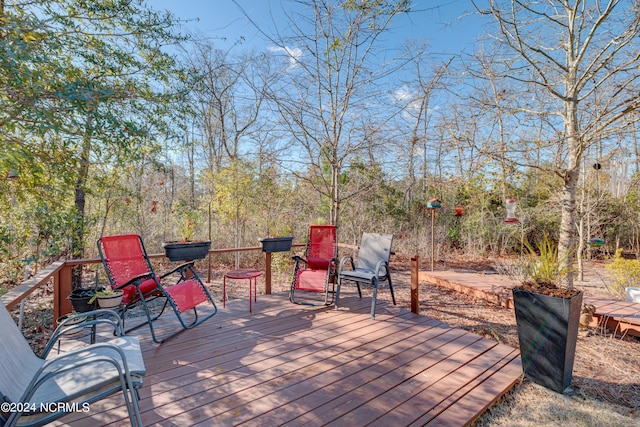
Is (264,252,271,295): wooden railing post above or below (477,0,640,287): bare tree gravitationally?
below

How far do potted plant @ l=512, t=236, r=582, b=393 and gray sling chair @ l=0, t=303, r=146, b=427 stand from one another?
8.82 ft

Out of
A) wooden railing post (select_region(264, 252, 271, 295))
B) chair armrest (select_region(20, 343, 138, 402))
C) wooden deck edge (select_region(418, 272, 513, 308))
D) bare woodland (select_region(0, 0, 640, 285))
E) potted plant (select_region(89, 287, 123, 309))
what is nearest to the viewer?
chair armrest (select_region(20, 343, 138, 402))

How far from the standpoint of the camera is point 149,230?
7848 mm

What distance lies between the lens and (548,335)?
2.25 meters

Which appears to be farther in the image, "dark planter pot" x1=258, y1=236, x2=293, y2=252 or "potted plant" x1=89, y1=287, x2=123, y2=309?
"dark planter pot" x1=258, y1=236, x2=293, y2=252

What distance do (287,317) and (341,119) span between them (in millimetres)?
3206

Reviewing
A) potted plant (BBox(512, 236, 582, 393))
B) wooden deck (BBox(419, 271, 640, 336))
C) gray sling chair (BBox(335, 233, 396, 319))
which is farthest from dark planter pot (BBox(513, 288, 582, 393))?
wooden deck (BBox(419, 271, 640, 336))

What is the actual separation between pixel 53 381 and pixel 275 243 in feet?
9.45

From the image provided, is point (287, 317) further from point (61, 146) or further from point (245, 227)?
point (245, 227)

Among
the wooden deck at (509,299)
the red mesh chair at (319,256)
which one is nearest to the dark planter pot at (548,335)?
the wooden deck at (509,299)

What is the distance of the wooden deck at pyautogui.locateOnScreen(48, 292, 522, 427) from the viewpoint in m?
1.91

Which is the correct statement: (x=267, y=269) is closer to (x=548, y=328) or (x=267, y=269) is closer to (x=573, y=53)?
(x=548, y=328)

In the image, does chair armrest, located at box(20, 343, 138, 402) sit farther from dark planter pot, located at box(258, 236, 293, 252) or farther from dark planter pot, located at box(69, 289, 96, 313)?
dark planter pot, located at box(258, 236, 293, 252)

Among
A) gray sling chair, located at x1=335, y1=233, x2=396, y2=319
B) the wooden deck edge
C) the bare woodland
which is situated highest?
the bare woodland
